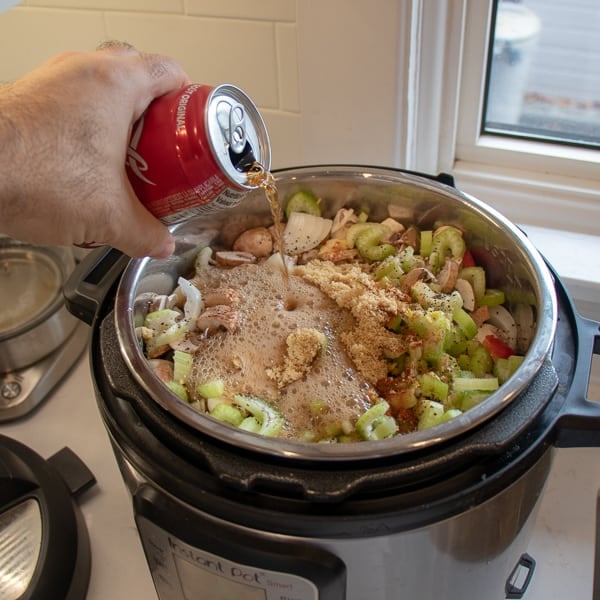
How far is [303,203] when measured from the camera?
0.93m

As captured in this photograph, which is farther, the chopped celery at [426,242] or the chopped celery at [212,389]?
the chopped celery at [426,242]

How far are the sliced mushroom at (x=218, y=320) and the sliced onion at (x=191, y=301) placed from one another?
0.01m

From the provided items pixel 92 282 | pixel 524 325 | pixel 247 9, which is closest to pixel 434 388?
pixel 524 325

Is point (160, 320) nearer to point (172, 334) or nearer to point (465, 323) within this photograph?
point (172, 334)

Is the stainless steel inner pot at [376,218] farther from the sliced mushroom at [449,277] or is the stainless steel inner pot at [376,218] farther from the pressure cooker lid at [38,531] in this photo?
the pressure cooker lid at [38,531]

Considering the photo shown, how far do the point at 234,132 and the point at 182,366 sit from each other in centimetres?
26

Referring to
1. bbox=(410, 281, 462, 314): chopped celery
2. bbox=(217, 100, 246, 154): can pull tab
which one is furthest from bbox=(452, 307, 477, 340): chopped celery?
bbox=(217, 100, 246, 154): can pull tab

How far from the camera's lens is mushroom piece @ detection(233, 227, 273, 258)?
0.92 metres

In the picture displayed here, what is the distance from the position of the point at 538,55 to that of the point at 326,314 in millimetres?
574

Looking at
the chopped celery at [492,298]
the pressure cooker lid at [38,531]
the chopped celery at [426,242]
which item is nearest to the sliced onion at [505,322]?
the chopped celery at [492,298]

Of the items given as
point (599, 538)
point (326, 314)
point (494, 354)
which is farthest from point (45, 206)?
point (599, 538)

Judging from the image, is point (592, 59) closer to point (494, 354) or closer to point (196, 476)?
point (494, 354)

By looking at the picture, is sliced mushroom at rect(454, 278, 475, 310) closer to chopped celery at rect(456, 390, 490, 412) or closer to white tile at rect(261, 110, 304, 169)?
chopped celery at rect(456, 390, 490, 412)

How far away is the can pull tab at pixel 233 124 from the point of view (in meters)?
0.61
